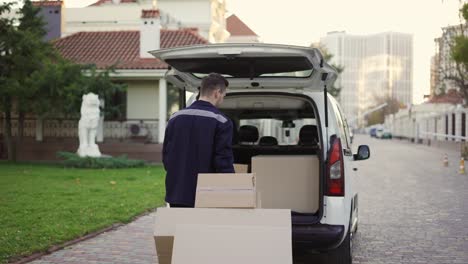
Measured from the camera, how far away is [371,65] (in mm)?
189875

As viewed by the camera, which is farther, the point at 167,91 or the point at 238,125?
the point at 167,91

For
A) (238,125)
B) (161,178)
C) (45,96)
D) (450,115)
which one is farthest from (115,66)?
(450,115)

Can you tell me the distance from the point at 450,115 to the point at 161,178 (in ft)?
112

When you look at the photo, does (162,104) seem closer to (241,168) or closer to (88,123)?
(88,123)

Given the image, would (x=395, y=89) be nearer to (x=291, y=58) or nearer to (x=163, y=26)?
(x=163, y=26)

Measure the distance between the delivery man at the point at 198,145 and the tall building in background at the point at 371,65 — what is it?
17338 cm

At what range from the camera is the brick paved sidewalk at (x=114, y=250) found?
709 centimetres

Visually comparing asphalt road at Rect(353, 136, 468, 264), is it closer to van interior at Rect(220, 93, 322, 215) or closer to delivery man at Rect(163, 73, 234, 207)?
van interior at Rect(220, 93, 322, 215)

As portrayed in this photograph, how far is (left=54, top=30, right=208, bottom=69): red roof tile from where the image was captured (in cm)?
2635

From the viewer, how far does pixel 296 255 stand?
7.42 metres

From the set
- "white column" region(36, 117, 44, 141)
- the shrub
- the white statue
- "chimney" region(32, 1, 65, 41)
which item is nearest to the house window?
"white column" region(36, 117, 44, 141)

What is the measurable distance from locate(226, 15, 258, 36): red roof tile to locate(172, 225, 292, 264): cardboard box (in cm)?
4913

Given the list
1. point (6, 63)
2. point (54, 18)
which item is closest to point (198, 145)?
point (6, 63)

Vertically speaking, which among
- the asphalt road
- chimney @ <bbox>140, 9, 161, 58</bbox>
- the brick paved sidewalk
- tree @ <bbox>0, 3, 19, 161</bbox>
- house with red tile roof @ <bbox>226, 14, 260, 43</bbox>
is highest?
house with red tile roof @ <bbox>226, 14, 260, 43</bbox>
